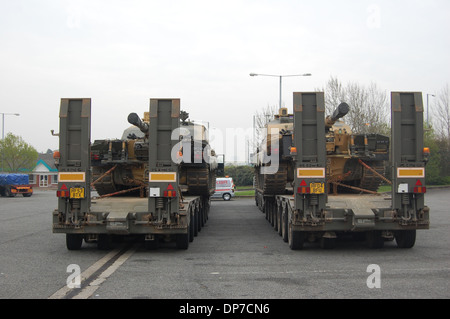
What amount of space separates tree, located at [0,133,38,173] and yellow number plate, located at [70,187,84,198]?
208 feet

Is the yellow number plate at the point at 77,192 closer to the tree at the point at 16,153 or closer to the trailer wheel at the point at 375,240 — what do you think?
the trailer wheel at the point at 375,240

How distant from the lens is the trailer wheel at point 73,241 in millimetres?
11297

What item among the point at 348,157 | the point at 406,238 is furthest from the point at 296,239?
the point at 348,157

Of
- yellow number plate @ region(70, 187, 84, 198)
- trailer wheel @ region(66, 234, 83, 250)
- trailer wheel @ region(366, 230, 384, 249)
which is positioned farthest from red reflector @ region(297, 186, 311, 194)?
trailer wheel @ region(66, 234, 83, 250)

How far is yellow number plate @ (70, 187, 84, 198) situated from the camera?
423 inches

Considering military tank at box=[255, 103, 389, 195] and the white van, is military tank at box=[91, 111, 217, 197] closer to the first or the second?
military tank at box=[255, 103, 389, 195]

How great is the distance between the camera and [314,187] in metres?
10.7

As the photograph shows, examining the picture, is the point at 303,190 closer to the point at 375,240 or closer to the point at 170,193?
the point at 375,240

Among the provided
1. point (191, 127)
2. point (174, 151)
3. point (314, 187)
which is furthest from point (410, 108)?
point (191, 127)

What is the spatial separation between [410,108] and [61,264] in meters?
7.73

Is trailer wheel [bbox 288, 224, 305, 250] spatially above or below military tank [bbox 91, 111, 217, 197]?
below

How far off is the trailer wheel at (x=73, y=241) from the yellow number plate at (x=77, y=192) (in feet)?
3.36

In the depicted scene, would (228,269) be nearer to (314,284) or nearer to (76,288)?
(314,284)
